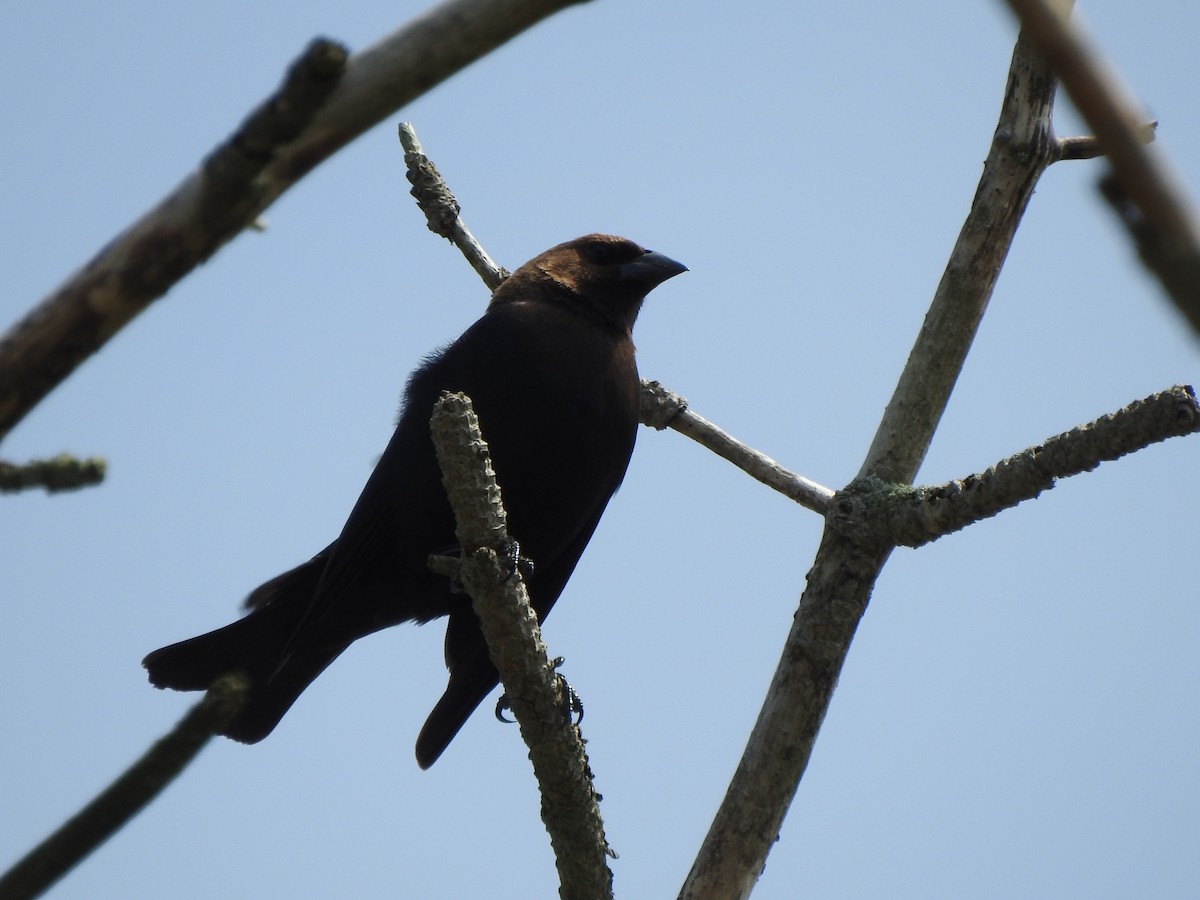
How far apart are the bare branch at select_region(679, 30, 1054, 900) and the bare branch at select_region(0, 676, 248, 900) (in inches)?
81.1

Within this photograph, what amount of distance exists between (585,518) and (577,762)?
165cm

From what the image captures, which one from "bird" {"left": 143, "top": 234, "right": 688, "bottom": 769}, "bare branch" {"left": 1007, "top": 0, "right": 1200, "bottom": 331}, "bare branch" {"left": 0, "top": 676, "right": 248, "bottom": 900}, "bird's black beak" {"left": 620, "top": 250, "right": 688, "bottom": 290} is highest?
"bird's black beak" {"left": 620, "top": 250, "right": 688, "bottom": 290}

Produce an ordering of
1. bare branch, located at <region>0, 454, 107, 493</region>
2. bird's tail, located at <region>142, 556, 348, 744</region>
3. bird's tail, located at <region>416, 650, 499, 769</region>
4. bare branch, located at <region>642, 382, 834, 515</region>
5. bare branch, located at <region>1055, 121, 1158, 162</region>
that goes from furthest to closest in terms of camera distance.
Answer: bird's tail, located at <region>142, 556, 348, 744</region>, bird's tail, located at <region>416, 650, 499, 769</region>, bare branch, located at <region>642, 382, 834, 515</region>, bare branch, located at <region>1055, 121, 1158, 162</region>, bare branch, located at <region>0, 454, 107, 493</region>

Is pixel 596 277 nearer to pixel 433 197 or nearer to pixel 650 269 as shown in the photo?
pixel 650 269

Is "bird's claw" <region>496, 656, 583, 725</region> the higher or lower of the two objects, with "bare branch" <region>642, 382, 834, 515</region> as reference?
lower

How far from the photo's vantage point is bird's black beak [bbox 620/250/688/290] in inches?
191

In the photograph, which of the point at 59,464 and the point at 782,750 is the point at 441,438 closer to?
the point at 782,750

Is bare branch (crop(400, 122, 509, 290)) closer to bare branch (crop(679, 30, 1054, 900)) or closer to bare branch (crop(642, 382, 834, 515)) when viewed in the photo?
A: bare branch (crop(642, 382, 834, 515))

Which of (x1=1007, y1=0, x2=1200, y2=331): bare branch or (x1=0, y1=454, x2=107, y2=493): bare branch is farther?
(x1=0, y1=454, x2=107, y2=493): bare branch

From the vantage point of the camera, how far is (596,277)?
15.7ft

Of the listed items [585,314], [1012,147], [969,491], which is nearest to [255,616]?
[585,314]

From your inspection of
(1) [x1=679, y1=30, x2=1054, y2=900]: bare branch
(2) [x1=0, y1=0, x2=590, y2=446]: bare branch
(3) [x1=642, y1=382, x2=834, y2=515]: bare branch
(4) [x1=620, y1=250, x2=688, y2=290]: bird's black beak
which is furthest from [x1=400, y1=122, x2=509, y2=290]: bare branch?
(2) [x1=0, y1=0, x2=590, y2=446]: bare branch

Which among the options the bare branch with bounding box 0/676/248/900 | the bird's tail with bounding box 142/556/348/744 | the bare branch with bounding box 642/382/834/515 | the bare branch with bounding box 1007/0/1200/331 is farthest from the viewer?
the bird's tail with bounding box 142/556/348/744

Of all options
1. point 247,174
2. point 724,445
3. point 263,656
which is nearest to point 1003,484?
point 724,445
